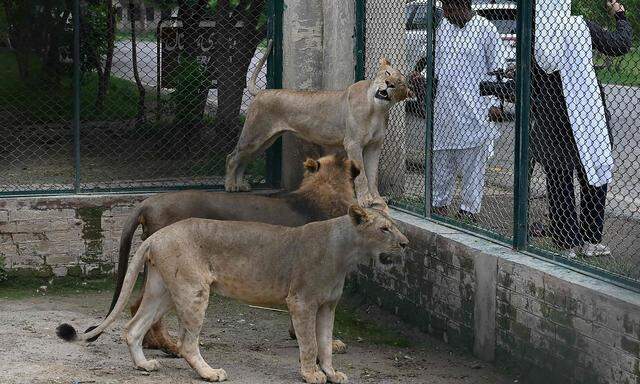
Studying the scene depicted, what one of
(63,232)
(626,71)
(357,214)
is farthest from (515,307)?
(63,232)

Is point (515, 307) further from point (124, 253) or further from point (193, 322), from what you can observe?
point (124, 253)

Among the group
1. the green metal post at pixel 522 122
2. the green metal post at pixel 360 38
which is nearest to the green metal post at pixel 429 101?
the green metal post at pixel 360 38

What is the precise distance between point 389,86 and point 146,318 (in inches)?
105

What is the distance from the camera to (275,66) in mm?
10484

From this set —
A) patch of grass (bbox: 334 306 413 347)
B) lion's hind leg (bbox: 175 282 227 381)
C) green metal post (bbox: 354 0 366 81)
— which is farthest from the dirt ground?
green metal post (bbox: 354 0 366 81)

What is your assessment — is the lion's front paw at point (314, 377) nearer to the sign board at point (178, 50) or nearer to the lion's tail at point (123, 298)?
the lion's tail at point (123, 298)

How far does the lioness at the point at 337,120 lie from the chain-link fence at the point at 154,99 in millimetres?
809

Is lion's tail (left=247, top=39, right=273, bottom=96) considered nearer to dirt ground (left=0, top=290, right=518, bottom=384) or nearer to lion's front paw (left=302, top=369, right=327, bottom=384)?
dirt ground (left=0, top=290, right=518, bottom=384)

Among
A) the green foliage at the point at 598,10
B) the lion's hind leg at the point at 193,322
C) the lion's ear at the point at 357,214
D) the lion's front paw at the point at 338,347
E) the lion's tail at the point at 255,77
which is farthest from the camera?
the lion's tail at the point at 255,77

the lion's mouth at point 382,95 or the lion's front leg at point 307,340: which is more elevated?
the lion's mouth at point 382,95

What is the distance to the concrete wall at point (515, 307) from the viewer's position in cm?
665

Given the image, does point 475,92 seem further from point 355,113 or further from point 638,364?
point 638,364

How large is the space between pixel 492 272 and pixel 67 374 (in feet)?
9.09

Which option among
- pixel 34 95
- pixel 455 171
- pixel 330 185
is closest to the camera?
pixel 330 185
